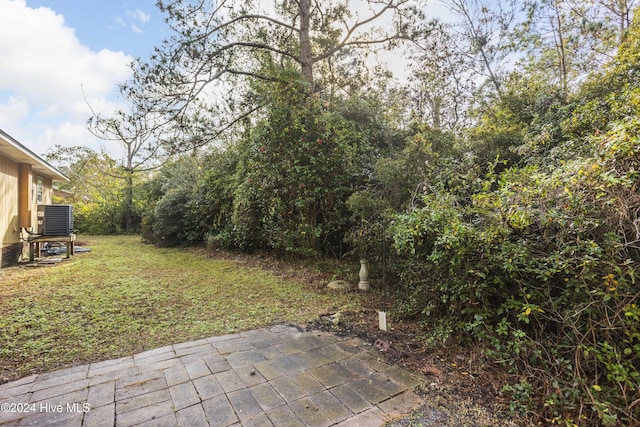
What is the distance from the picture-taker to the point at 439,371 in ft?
8.04

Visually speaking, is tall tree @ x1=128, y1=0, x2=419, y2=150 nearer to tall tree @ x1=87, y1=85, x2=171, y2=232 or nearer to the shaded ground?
tall tree @ x1=87, y1=85, x2=171, y2=232

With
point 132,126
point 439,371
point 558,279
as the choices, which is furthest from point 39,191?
point 558,279

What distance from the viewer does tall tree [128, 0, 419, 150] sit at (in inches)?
239

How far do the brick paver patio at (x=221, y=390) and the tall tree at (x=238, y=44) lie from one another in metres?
5.21

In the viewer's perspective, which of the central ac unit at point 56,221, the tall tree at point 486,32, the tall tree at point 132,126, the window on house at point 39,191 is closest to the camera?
the tall tree at point 132,126

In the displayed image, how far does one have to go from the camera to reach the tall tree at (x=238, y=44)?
6.08m

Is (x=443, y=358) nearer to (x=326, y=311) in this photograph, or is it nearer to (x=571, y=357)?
(x=571, y=357)

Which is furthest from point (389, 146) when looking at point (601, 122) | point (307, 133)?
point (601, 122)

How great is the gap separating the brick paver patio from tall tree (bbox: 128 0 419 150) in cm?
521

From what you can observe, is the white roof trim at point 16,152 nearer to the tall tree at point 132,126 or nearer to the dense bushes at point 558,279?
the tall tree at point 132,126

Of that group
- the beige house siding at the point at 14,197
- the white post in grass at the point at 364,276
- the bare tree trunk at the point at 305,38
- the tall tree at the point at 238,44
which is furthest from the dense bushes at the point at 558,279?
the beige house siding at the point at 14,197

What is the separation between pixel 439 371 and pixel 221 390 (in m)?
1.75

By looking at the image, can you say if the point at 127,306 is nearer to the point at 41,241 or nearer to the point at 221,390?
the point at 221,390

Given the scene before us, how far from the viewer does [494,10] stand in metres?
7.98
